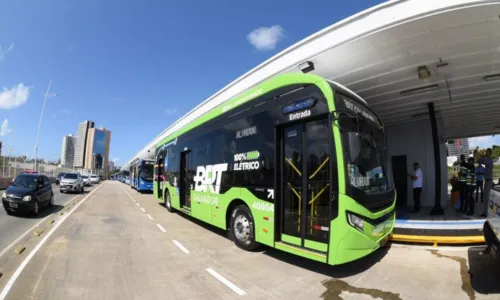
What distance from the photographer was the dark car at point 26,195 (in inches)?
426

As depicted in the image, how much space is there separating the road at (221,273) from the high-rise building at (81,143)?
4665 inches

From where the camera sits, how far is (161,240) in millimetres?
7781

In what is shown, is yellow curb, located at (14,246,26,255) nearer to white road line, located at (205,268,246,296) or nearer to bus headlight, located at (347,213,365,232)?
white road line, located at (205,268,246,296)

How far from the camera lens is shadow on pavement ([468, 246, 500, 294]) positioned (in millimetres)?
4379

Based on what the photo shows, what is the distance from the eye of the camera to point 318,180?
206 inches

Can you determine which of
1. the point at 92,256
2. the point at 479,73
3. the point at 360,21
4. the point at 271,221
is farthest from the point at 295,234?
the point at 479,73

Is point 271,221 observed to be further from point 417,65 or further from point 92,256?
point 417,65

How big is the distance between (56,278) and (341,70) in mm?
7997

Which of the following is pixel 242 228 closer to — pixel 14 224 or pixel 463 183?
pixel 14 224

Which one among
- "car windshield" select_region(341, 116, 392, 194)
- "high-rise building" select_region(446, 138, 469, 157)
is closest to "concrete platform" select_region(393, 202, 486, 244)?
"car windshield" select_region(341, 116, 392, 194)

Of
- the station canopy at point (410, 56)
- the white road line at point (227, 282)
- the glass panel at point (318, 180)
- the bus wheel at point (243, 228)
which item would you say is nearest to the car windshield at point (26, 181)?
the station canopy at point (410, 56)

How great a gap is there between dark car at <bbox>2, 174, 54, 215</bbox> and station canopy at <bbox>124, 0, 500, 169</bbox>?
862cm

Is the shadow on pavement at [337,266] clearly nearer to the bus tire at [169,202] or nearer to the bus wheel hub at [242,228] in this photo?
the bus wheel hub at [242,228]

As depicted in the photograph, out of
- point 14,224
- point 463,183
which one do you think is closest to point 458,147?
point 463,183
